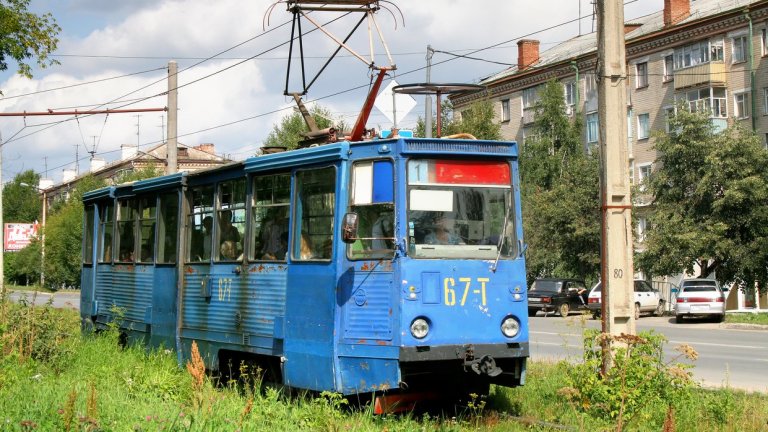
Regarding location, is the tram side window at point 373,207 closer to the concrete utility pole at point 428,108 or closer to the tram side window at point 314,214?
the tram side window at point 314,214

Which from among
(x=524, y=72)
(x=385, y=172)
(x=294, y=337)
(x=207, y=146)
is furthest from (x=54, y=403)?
(x=207, y=146)

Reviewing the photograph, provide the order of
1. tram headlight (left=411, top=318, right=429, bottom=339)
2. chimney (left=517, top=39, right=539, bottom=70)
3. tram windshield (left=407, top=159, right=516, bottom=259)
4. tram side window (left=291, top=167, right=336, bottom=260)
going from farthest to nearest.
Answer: chimney (left=517, top=39, right=539, bottom=70)
tram side window (left=291, top=167, right=336, bottom=260)
tram windshield (left=407, top=159, right=516, bottom=259)
tram headlight (left=411, top=318, right=429, bottom=339)

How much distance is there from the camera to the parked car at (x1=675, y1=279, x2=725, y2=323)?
34844 mm

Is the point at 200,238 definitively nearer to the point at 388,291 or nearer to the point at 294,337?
the point at 294,337

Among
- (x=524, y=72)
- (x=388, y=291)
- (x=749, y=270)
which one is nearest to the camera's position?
(x=388, y=291)

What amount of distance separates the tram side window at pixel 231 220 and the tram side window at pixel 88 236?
6122mm

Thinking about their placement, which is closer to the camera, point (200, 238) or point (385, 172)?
point (385, 172)

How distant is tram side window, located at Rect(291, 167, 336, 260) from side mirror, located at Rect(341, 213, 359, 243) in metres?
0.65

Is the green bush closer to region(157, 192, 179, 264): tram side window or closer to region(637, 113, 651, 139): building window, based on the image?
region(157, 192, 179, 264): tram side window

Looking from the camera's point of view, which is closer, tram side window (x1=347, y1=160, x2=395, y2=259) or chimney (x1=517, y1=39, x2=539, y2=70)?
tram side window (x1=347, y1=160, x2=395, y2=259)

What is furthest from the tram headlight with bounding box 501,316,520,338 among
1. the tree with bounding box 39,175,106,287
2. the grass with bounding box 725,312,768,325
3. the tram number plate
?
the tree with bounding box 39,175,106,287

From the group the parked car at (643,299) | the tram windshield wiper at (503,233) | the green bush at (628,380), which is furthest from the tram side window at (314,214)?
the parked car at (643,299)

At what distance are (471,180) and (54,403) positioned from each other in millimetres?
4700

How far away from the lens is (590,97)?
192 feet
